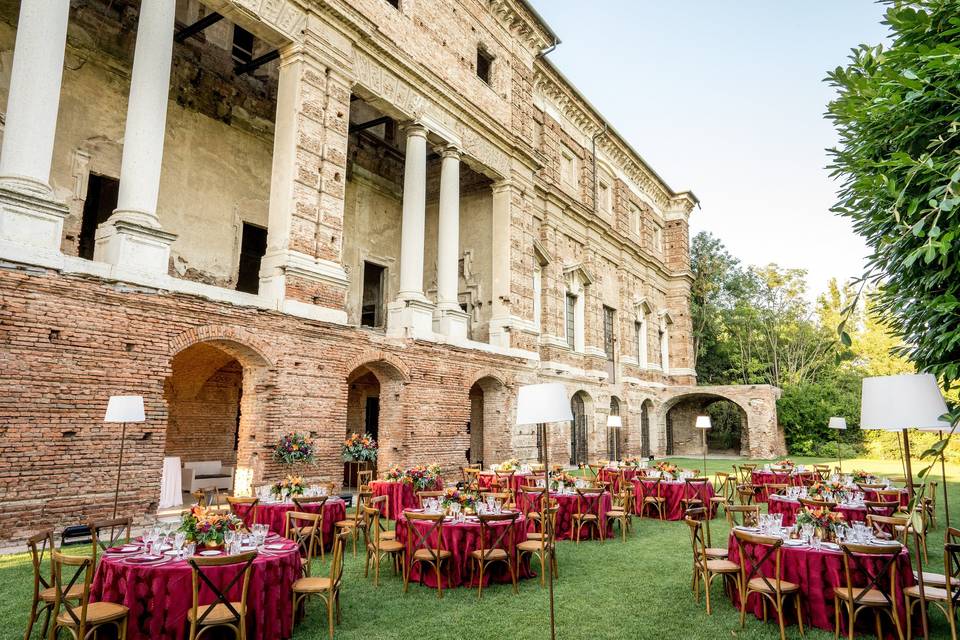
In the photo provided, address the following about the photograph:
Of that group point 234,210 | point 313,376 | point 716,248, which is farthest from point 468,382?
point 716,248

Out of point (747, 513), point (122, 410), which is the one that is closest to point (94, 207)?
point (122, 410)

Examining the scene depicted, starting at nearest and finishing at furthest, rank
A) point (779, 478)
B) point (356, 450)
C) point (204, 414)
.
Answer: point (356, 450), point (779, 478), point (204, 414)

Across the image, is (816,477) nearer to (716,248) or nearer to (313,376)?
(313,376)

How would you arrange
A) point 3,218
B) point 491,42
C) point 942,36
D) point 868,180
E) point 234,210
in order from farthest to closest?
point 491,42, point 234,210, point 3,218, point 868,180, point 942,36

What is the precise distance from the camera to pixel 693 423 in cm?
3200

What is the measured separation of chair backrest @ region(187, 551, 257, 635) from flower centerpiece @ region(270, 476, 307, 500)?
155 inches

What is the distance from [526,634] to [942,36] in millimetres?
5873

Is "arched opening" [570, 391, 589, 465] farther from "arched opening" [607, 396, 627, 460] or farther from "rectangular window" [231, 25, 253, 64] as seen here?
"rectangular window" [231, 25, 253, 64]

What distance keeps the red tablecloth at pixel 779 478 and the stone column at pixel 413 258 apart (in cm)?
891

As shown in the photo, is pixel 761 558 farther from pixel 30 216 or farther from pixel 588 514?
pixel 30 216

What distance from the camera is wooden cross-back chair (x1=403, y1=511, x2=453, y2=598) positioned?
6.78 metres

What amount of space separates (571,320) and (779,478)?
417 inches

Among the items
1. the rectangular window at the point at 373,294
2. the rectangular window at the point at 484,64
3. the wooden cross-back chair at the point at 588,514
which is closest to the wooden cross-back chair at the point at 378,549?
the wooden cross-back chair at the point at 588,514

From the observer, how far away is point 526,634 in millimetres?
5422
